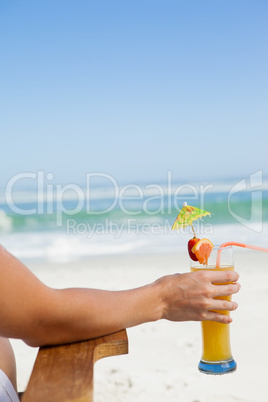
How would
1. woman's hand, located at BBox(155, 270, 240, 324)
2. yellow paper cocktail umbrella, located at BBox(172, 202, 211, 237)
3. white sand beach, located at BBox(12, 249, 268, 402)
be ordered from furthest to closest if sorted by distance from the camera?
white sand beach, located at BBox(12, 249, 268, 402), yellow paper cocktail umbrella, located at BBox(172, 202, 211, 237), woman's hand, located at BBox(155, 270, 240, 324)

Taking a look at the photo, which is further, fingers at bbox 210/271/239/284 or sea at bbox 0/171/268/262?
sea at bbox 0/171/268/262

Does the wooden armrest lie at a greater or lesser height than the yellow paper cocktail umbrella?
lesser

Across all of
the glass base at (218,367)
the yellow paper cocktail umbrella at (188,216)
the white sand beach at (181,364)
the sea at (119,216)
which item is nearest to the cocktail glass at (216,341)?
the glass base at (218,367)

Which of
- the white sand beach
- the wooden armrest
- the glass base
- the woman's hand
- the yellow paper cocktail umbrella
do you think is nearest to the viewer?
the wooden armrest

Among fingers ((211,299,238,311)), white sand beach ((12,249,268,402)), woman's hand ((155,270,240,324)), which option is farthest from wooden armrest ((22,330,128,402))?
white sand beach ((12,249,268,402))

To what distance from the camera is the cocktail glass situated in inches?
73.2

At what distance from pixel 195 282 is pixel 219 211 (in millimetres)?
15991

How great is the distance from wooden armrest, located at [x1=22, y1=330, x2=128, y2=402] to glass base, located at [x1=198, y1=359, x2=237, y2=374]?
0.62 meters

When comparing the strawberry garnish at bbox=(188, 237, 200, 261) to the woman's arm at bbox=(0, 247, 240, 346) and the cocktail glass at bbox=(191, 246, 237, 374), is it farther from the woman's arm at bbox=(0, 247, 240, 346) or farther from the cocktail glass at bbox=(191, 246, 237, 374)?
the woman's arm at bbox=(0, 247, 240, 346)

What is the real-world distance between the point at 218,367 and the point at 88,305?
746 mm

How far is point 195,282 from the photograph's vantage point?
1.44m

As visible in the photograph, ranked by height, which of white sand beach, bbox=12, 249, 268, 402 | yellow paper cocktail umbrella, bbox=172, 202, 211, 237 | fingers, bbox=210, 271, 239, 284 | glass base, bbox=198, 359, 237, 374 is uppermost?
yellow paper cocktail umbrella, bbox=172, 202, 211, 237

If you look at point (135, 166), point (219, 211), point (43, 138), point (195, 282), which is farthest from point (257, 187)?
point (195, 282)

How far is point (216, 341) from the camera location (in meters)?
1.92
